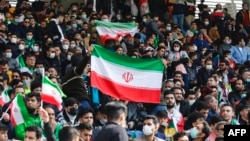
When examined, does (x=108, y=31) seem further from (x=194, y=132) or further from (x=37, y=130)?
(x=37, y=130)

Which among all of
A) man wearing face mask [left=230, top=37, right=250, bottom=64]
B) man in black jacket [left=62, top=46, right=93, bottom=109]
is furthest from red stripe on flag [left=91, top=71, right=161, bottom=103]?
man wearing face mask [left=230, top=37, right=250, bottom=64]

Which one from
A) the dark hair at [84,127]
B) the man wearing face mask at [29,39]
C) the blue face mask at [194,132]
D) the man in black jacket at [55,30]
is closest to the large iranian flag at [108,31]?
the man in black jacket at [55,30]

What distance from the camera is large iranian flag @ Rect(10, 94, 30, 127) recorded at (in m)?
9.15

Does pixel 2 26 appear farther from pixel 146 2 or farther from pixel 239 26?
pixel 239 26

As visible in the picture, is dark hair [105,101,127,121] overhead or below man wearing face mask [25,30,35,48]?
overhead

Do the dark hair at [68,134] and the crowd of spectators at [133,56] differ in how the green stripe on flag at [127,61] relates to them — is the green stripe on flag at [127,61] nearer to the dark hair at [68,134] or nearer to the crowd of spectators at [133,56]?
the crowd of spectators at [133,56]

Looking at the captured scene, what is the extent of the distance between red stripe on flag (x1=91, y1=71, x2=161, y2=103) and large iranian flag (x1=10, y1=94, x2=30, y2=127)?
2.10 metres

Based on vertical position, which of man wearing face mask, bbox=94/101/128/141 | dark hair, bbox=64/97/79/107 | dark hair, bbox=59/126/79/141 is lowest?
dark hair, bbox=64/97/79/107

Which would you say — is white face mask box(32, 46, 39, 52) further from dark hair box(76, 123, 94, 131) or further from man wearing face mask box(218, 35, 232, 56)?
dark hair box(76, 123, 94, 131)

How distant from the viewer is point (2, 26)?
15.6 metres

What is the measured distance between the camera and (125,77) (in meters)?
11.9

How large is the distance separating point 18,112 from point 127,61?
328cm

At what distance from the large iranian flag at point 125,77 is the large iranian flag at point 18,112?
6.90 ft

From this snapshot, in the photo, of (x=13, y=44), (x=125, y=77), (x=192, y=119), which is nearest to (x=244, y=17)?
(x=13, y=44)
